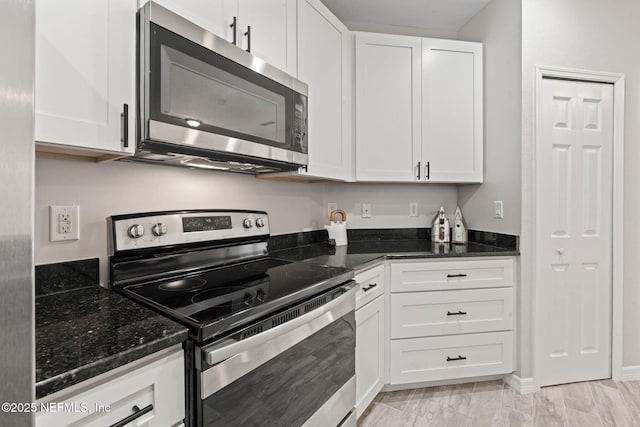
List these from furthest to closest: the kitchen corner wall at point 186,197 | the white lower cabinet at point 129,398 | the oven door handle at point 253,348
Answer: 1. the kitchen corner wall at point 186,197
2. the oven door handle at point 253,348
3. the white lower cabinet at point 129,398

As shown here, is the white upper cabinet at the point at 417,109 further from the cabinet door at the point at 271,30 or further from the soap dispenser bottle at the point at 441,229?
the cabinet door at the point at 271,30

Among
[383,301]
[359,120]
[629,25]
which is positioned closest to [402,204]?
[359,120]

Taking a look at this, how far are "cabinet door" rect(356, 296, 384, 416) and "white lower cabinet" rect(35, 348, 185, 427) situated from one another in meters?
1.02

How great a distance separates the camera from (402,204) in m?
2.70

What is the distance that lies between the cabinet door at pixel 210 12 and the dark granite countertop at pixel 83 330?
98 cm

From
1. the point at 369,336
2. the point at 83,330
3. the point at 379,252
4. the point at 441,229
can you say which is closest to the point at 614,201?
the point at 441,229

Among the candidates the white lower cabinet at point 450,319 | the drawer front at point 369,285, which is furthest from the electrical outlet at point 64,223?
the white lower cabinet at point 450,319

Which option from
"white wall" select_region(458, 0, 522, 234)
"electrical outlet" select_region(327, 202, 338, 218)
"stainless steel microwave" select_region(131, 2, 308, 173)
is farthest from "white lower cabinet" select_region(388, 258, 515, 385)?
"stainless steel microwave" select_region(131, 2, 308, 173)

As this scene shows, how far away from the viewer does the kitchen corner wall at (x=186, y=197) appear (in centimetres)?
115

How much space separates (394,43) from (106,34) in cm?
187

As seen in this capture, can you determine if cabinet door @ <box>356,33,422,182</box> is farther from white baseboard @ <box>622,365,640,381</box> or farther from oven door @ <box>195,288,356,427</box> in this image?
white baseboard @ <box>622,365,640,381</box>

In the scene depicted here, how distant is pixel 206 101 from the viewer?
119 centimetres

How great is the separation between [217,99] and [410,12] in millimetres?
1963

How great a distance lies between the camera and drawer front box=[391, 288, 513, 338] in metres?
1.99
